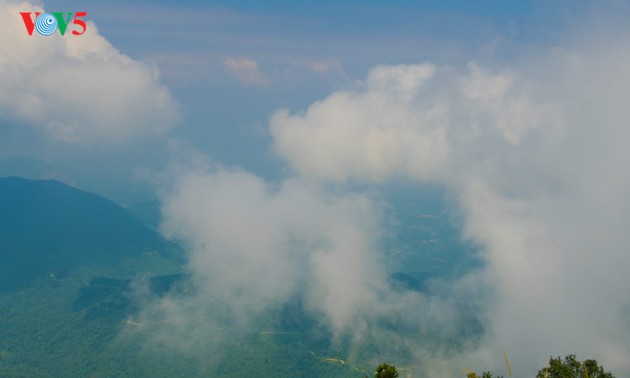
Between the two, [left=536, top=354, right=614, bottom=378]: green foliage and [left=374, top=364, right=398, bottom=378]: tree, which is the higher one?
[left=536, top=354, right=614, bottom=378]: green foliage

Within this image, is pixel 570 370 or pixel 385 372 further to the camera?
pixel 570 370

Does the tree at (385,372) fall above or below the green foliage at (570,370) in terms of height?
below

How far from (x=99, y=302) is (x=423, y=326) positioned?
13274 centimetres

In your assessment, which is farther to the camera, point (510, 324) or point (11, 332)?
point (510, 324)

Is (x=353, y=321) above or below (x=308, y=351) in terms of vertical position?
above

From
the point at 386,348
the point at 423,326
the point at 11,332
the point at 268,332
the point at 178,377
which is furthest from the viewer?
the point at 423,326

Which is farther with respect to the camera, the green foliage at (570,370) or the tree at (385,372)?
the green foliage at (570,370)

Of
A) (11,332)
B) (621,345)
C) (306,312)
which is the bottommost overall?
(11,332)

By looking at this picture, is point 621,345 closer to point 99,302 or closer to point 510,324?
point 510,324

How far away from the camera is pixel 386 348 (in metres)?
164

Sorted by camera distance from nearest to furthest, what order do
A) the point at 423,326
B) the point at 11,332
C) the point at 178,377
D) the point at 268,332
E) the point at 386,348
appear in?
the point at 178,377, the point at 11,332, the point at 386,348, the point at 268,332, the point at 423,326

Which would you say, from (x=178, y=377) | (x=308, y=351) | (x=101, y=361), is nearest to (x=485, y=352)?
(x=308, y=351)

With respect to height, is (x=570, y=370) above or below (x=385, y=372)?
above

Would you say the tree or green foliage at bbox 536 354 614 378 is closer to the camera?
the tree
